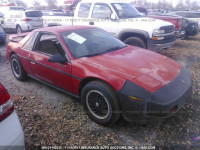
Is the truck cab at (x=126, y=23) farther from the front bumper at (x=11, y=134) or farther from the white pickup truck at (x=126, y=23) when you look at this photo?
the front bumper at (x=11, y=134)

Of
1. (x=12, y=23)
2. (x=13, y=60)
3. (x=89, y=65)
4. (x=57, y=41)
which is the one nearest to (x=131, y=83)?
(x=89, y=65)

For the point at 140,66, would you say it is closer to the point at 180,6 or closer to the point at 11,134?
the point at 11,134

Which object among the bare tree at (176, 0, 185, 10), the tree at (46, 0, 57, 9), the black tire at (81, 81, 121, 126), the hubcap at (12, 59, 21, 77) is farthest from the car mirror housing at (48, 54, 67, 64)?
the tree at (46, 0, 57, 9)

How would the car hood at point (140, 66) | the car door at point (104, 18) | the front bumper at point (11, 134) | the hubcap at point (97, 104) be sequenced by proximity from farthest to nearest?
1. the car door at point (104, 18)
2. the hubcap at point (97, 104)
3. the car hood at point (140, 66)
4. the front bumper at point (11, 134)

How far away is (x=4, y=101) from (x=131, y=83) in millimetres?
1538

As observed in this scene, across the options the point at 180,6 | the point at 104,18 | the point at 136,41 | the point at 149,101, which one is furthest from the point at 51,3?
the point at 149,101

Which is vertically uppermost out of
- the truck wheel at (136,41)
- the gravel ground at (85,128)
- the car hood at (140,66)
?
the truck wheel at (136,41)

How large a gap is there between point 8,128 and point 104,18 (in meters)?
5.31

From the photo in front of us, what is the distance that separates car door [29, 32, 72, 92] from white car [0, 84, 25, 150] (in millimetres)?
1300

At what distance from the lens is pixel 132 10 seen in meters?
6.54

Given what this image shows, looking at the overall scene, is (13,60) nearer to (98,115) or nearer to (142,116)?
(98,115)

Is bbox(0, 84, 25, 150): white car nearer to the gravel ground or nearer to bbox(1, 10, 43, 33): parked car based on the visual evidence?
the gravel ground

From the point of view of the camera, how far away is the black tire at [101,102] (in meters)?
2.44

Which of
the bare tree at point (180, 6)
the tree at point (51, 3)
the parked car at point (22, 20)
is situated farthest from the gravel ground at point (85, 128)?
the tree at point (51, 3)
